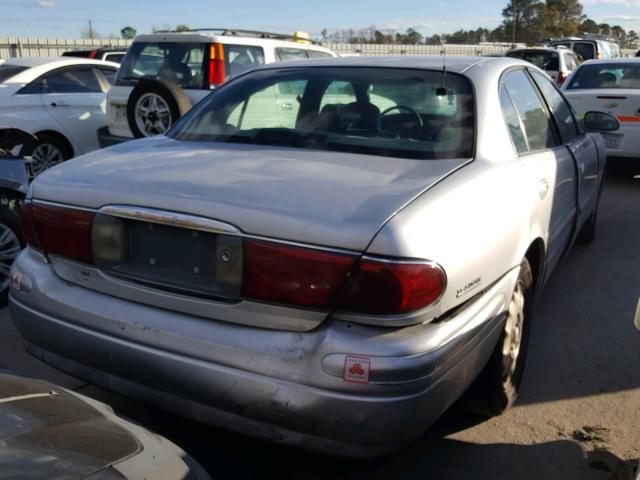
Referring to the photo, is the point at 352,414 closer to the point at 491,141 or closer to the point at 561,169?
the point at 491,141

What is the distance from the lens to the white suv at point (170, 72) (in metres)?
7.42

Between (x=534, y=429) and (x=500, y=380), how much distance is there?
0.32 metres

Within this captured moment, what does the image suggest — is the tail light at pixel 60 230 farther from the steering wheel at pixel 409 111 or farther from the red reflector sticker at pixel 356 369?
the steering wheel at pixel 409 111

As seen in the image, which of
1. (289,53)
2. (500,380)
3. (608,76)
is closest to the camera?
(500,380)

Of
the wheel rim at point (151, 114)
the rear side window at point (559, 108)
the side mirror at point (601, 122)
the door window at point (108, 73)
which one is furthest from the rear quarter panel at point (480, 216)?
the door window at point (108, 73)

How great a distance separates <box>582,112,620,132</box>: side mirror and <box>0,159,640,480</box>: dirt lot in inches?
52.4

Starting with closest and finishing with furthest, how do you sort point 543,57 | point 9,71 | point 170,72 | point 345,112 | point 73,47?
point 345,112 < point 170,72 < point 9,71 < point 543,57 < point 73,47

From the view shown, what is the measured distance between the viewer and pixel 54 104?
8.55 m

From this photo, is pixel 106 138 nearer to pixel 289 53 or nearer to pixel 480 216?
pixel 289 53

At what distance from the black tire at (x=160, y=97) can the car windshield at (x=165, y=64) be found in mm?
421

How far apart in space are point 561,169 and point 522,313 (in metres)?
1.03

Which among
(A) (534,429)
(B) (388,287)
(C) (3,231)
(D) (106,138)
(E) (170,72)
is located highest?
(E) (170,72)

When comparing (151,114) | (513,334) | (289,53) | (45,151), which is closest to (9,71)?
(45,151)

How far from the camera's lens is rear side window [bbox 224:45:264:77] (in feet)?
26.0
